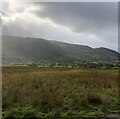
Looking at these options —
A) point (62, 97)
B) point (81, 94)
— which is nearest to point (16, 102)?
point (62, 97)

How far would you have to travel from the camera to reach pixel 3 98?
732 inches

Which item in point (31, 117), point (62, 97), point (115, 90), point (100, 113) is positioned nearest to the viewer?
point (31, 117)

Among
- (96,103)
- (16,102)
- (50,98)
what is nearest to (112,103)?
(96,103)

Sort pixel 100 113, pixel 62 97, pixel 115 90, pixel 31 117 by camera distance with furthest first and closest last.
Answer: pixel 115 90
pixel 62 97
pixel 100 113
pixel 31 117

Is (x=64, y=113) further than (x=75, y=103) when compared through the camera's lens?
No

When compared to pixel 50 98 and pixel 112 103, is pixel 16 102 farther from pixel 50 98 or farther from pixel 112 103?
pixel 112 103

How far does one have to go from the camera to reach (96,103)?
18375 mm

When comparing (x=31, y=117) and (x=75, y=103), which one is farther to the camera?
(x=75, y=103)

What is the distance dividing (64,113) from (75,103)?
238cm

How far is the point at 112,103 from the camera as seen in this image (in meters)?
18.4

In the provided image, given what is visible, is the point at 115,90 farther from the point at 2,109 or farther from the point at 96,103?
the point at 2,109

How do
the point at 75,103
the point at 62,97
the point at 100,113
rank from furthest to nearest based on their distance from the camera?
the point at 62,97, the point at 75,103, the point at 100,113

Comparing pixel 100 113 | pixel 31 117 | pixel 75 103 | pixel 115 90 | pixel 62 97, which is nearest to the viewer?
pixel 31 117

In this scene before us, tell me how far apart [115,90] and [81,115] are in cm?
830
